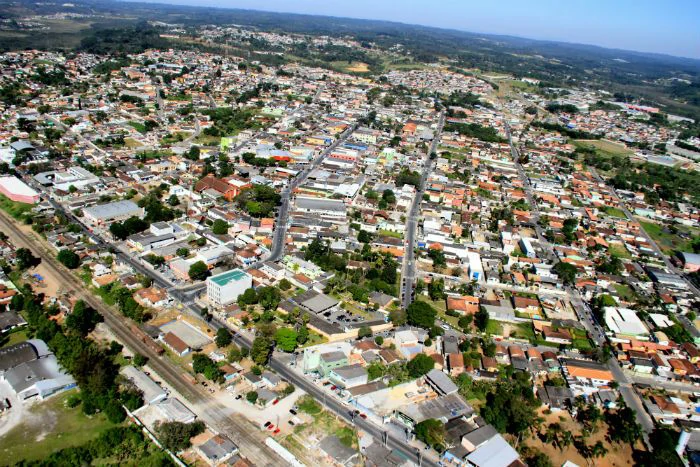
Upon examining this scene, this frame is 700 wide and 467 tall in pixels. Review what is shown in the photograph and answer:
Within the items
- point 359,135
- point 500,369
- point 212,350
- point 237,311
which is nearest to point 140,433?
point 212,350

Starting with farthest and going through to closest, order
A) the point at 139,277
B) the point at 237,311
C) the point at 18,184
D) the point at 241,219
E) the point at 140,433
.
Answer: the point at 18,184 → the point at 241,219 → the point at 139,277 → the point at 237,311 → the point at 140,433

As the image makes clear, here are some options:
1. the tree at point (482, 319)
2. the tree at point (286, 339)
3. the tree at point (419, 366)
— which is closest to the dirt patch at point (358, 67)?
the tree at point (482, 319)

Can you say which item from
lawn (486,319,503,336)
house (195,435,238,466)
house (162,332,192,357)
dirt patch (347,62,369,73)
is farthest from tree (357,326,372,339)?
dirt patch (347,62,369,73)

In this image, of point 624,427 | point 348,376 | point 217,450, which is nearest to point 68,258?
point 217,450

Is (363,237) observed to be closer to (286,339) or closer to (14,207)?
(286,339)

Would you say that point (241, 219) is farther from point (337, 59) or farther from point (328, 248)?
point (337, 59)

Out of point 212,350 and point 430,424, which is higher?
point 430,424

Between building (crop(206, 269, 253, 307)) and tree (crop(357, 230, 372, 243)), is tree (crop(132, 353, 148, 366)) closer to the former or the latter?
building (crop(206, 269, 253, 307))
